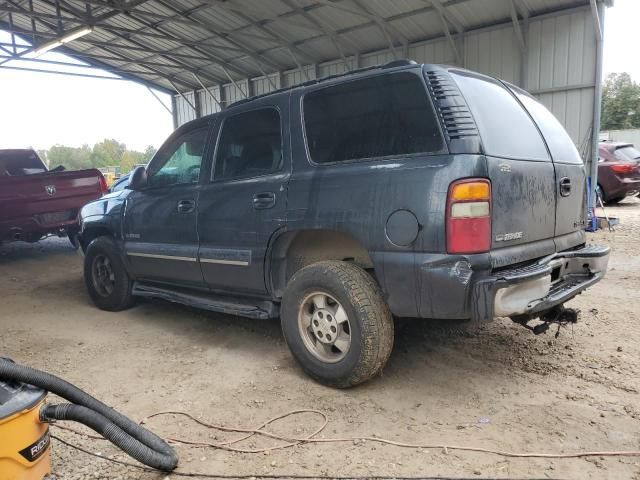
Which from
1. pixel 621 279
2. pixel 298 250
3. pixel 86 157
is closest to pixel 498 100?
pixel 298 250

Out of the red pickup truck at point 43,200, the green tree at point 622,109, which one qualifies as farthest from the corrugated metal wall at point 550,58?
the green tree at point 622,109

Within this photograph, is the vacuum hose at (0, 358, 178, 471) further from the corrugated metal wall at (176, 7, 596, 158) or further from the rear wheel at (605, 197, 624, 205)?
the rear wheel at (605, 197, 624, 205)

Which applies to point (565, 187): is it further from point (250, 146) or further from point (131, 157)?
point (131, 157)

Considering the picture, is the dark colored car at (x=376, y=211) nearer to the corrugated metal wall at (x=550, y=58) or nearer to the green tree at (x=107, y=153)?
the corrugated metal wall at (x=550, y=58)

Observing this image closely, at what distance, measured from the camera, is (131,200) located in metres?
4.62

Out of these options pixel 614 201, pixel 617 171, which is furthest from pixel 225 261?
pixel 614 201

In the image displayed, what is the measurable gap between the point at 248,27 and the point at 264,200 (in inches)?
439

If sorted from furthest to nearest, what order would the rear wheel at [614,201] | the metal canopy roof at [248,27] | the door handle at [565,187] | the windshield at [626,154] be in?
the rear wheel at [614,201] → the windshield at [626,154] → the metal canopy roof at [248,27] → the door handle at [565,187]

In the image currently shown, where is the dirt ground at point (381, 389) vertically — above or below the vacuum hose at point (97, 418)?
below

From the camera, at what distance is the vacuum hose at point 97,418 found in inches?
82.5

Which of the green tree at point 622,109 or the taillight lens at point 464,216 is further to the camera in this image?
the green tree at point 622,109

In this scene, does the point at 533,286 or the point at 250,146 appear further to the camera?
the point at 250,146

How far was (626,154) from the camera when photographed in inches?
466

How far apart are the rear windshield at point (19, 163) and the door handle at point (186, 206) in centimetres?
617
